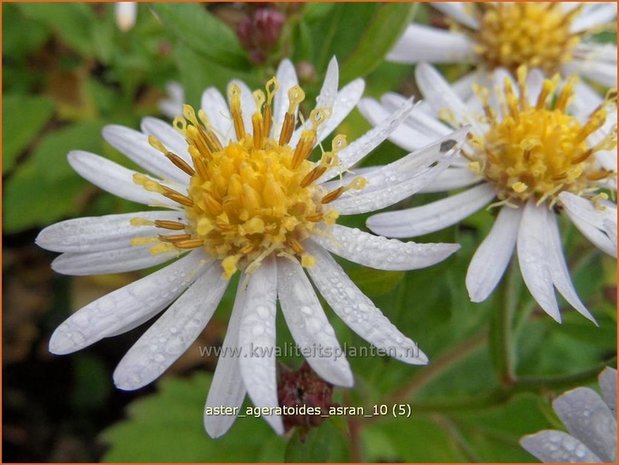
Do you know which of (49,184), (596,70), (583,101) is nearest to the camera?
(583,101)

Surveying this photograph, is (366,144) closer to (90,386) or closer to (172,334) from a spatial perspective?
(172,334)

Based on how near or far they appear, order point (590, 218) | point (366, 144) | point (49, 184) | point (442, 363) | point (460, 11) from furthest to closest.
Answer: point (49, 184)
point (442, 363)
point (460, 11)
point (590, 218)
point (366, 144)

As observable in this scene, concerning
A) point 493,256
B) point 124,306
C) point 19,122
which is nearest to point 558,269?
point 493,256

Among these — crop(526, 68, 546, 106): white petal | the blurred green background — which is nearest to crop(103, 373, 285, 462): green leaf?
the blurred green background

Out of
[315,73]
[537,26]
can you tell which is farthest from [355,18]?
[537,26]

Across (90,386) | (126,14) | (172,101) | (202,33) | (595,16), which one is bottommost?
(90,386)

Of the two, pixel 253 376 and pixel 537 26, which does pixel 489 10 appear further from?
pixel 253 376

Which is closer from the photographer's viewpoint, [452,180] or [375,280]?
[375,280]
